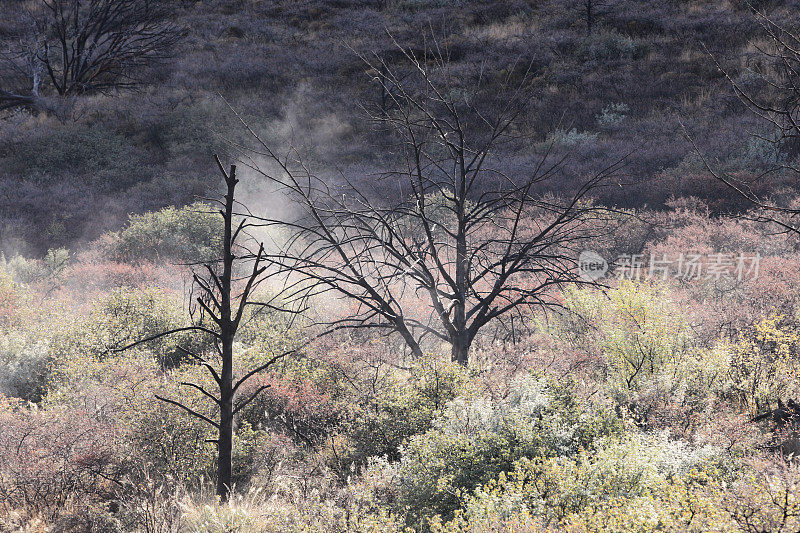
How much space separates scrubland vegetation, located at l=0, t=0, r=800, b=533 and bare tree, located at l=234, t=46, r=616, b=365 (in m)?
0.10

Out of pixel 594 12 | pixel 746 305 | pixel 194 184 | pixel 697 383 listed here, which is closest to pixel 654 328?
pixel 697 383

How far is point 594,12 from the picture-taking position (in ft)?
88.2

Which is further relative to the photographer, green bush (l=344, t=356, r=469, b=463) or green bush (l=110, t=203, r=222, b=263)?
green bush (l=110, t=203, r=222, b=263)

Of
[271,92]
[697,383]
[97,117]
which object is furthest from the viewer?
[271,92]

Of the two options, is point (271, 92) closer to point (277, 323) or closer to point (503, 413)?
point (277, 323)

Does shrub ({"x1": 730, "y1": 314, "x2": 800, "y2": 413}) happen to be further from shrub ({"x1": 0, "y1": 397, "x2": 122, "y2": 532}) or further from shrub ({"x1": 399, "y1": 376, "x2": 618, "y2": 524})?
shrub ({"x1": 0, "y1": 397, "x2": 122, "y2": 532})

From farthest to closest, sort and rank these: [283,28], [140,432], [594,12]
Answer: [283,28]
[594,12]
[140,432]

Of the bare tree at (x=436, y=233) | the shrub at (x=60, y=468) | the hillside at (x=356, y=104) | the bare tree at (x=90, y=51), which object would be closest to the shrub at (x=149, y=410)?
the shrub at (x=60, y=468)

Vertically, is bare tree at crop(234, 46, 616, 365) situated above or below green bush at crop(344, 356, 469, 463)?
above

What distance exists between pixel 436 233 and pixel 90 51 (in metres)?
22.1

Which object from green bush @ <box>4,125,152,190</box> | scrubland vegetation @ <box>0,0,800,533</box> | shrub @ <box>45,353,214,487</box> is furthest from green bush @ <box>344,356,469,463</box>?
green bush @ <box>4,125,152,190</box>

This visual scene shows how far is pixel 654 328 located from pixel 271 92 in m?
21.9

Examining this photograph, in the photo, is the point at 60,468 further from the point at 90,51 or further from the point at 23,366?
the point at 90,51

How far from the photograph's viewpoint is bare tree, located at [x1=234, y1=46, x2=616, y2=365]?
468cm
